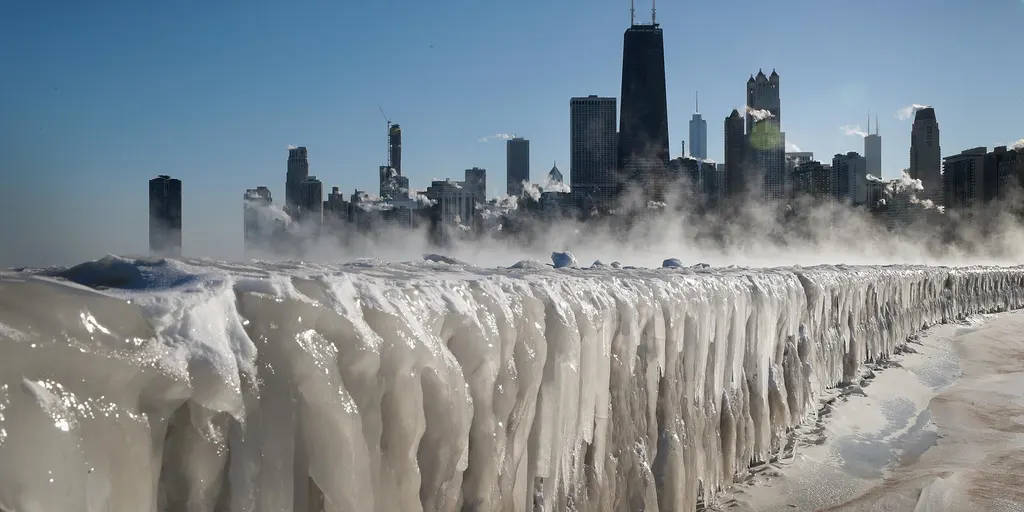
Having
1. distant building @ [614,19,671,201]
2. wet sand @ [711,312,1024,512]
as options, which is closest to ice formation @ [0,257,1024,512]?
wet sand @ [711,312,1024,512]

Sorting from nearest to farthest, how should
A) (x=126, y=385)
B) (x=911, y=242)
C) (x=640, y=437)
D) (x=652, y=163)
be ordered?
(x=126, y=385), (x=640, y=437), (x=911, y=242), (x=652, y=163)

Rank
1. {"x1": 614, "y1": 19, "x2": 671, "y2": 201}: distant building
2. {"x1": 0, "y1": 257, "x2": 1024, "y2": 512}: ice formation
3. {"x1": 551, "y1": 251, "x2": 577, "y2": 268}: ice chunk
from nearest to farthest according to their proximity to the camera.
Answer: {"x1": 0, "y1": 257, "x2": 1024, "y2": 512}: ice formation
{"x1": 551, "y1": 251, "x2": 577, "y2": 268}: ice chunk
{"x1": 614, "y1": 19, "x2": 671, "y2": 201}: distant building

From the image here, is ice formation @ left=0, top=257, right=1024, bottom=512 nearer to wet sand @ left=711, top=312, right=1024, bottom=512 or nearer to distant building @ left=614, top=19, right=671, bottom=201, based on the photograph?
wet sand @ left=711, top=312, right=1024, bottom=512

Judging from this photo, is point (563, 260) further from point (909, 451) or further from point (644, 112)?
point (644, 112)

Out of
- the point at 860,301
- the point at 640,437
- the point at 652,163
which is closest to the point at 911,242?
the point at 652,163

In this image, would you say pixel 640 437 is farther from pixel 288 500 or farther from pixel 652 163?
pixel 652 163

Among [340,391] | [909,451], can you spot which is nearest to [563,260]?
[909,451]

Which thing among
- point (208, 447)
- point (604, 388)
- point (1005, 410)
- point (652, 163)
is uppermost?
point (652, 163)
